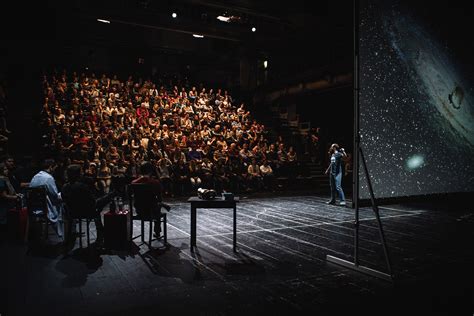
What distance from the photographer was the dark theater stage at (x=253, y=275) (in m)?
2.67

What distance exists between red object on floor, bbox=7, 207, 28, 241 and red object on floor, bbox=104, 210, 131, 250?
4.53 feet

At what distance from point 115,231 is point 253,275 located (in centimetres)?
202

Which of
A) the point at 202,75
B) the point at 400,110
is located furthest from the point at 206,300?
the point at 202,75

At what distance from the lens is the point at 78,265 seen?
12.3 feet

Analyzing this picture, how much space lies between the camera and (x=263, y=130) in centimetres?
1429

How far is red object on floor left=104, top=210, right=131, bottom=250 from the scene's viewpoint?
439cm

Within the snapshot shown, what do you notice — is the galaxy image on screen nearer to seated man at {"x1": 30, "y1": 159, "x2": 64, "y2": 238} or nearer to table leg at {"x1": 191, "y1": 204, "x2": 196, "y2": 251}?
table leg at {"x1": 191, "y1": 204, "x2": 196, "y2": 251}

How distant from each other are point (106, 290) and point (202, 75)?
18167 mm

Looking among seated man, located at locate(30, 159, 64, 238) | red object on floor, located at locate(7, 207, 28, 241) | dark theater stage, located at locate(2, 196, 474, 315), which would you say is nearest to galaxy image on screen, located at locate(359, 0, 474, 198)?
dark theater stage, located at locate(2, 196, 474, 315)

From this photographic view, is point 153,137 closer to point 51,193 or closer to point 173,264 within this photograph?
point 51,193

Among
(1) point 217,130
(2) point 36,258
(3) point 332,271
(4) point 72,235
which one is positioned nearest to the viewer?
(3) point 332,271

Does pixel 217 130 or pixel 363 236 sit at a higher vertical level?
pixel 217 130

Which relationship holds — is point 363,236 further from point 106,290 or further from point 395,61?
point 106,290

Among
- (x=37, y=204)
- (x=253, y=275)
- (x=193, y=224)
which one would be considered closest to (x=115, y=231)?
(x=193, y=224)
